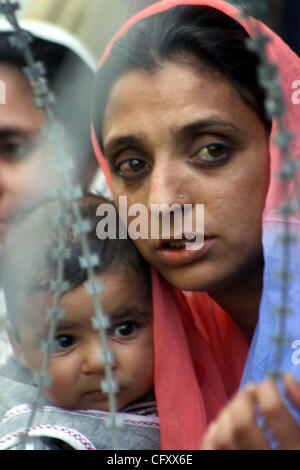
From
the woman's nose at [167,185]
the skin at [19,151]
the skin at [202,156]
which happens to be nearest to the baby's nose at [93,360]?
the skin at [202,156]

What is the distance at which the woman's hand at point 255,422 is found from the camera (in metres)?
0.78

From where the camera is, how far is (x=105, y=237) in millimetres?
1512

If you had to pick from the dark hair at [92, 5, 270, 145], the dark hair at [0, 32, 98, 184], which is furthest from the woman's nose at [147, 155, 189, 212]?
the dark hair at [0, 32, 98, 184]

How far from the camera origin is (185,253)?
1.30m

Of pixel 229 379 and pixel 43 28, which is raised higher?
pixel 43 28

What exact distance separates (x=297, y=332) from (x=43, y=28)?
1498mm

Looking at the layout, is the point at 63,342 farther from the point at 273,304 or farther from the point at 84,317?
the point at 273,304

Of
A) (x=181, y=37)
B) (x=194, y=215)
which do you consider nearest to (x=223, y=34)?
(x=181, y=37)

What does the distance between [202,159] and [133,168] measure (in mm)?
179

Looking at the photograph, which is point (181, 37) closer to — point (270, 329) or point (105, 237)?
point (105, 237)

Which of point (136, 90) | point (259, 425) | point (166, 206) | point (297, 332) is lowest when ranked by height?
point (259, 425)

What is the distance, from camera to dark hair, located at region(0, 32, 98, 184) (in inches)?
81.9

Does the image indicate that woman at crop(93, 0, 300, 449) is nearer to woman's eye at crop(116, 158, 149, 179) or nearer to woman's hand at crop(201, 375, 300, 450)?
woman's eye at crop(116, 158, 149, 179)

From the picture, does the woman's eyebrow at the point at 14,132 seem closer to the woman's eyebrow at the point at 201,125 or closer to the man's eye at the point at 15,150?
the man's eye at the point at 15,150
